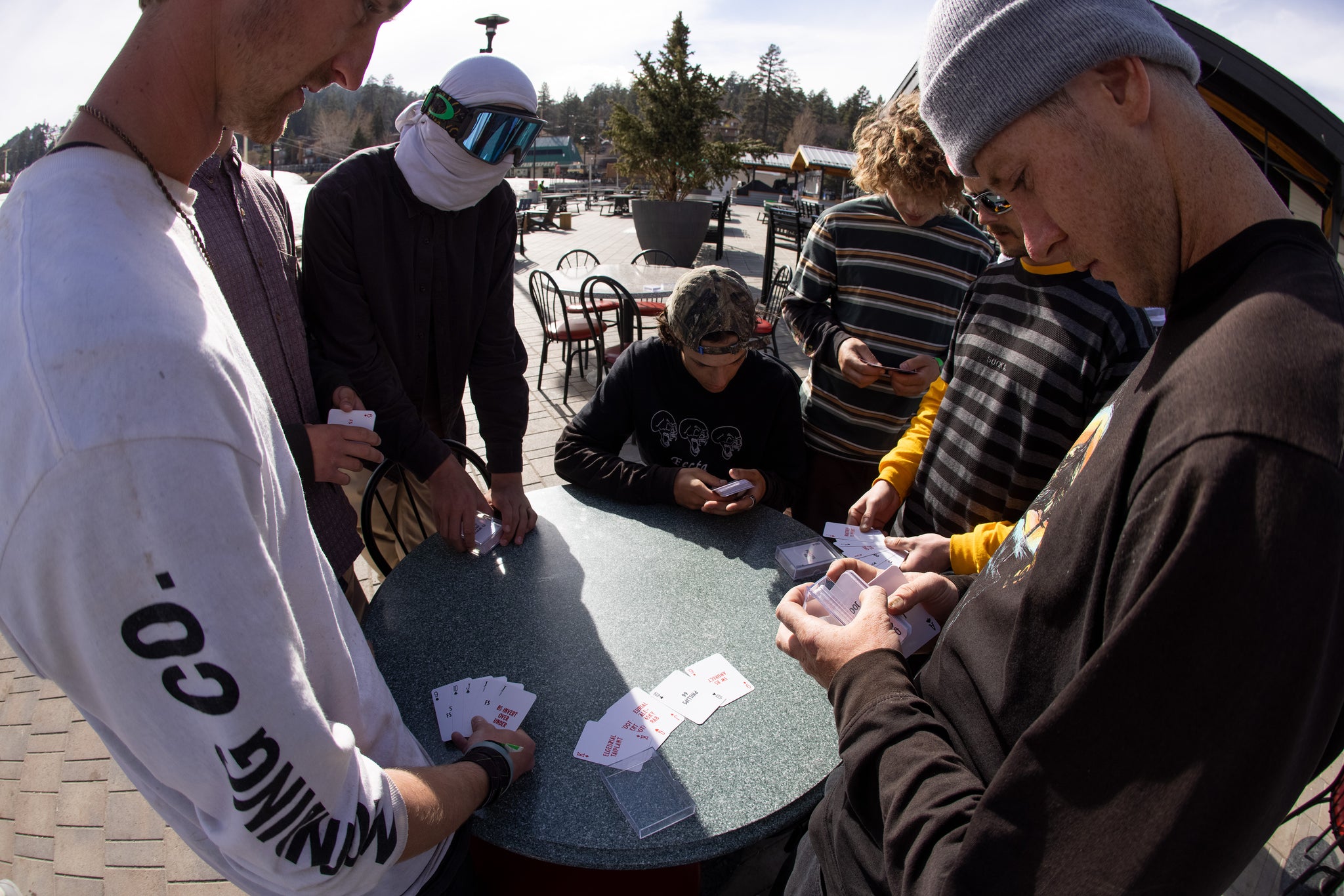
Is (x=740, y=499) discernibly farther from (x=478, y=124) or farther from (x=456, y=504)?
(x=478, y=124)

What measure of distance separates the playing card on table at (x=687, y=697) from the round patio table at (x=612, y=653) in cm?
2

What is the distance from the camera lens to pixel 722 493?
224 centimetres

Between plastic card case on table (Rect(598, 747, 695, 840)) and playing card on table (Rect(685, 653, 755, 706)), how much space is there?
229 millimetres

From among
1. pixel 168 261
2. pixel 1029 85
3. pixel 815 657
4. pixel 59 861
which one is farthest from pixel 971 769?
pixel 59 861

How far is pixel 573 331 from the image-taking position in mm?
6523

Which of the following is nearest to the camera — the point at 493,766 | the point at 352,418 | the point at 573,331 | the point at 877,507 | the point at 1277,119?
the point at 493,766

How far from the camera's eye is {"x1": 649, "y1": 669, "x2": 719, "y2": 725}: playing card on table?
1497 millimetres

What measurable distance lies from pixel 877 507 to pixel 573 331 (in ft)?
15.5

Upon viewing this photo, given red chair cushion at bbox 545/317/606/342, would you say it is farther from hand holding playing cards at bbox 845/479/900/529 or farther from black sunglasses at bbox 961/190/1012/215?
black sunglasses at bbox 961/190/1012/215

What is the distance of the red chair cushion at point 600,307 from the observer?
624 centimetres

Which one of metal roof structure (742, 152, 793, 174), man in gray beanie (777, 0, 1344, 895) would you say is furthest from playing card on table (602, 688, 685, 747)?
metal roof structure (742, 152, 793, 174)

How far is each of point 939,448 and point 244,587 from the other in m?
2.06

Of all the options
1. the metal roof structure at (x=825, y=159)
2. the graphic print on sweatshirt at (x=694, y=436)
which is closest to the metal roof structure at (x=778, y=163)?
the metal roof structure at (x=825, y=159)

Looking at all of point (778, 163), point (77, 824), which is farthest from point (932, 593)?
point (778, 163)
